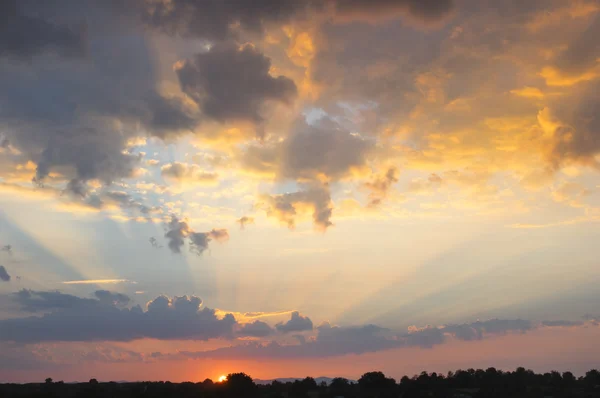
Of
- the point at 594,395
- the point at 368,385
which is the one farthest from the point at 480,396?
the point at 368,385

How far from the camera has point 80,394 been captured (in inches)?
4668

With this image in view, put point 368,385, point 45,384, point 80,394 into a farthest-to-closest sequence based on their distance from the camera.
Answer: point 368,385
point 45,384
point 80,394

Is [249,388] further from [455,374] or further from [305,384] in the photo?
[455,374]

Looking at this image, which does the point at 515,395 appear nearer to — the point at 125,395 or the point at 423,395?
the point at 423,395

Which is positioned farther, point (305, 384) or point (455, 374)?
point (455, 374)

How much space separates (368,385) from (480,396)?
41.9 m

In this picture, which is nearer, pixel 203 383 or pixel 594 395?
pixel 594 395

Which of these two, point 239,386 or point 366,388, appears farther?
point 366,388

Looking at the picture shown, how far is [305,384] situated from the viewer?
148375mm

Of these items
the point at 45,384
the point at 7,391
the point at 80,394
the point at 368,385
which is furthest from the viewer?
the point at 368,385

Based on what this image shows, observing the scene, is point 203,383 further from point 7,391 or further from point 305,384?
point 7,391

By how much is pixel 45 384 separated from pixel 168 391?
4081 centimetres

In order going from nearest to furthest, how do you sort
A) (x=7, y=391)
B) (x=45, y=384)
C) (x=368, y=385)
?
1. (x=7, y=391)
2. (x=45, y=384)
3. (x=368, y=385)

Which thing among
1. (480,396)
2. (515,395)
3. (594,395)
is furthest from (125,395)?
(594,395)
